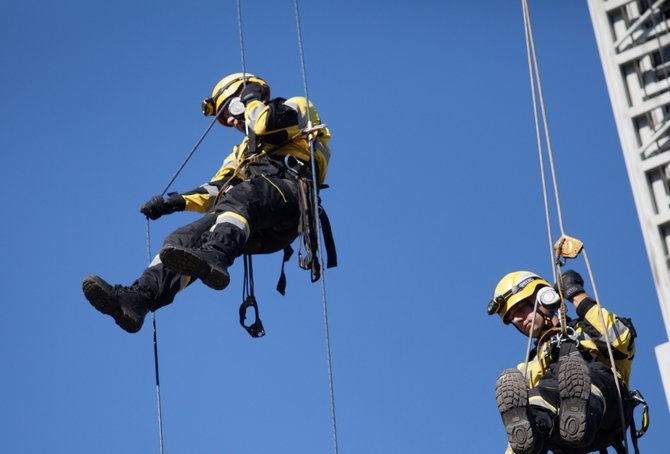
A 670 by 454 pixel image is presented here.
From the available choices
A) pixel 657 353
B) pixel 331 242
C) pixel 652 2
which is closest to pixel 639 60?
pixel 652 2

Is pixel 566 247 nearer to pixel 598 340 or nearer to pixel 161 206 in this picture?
pixel 598 340

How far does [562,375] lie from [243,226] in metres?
2.43

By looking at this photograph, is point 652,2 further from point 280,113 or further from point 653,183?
point 280,113

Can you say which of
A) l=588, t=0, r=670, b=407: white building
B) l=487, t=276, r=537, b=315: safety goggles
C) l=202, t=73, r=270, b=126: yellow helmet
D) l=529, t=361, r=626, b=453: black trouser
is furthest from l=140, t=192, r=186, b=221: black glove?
l=588, t=0, r=670, b=407: white building

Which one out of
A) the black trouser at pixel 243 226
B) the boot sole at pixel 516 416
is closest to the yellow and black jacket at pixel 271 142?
the black trouser at pixel 243 226

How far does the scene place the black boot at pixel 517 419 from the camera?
1034 cm

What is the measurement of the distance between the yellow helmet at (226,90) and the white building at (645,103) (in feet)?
11.5

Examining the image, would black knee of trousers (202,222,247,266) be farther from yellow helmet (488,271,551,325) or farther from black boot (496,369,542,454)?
black boot (496,369,542,454)

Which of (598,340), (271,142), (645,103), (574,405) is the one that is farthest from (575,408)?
(271,142)

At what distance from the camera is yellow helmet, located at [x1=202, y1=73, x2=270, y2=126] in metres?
12.9

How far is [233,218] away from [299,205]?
0.57 m

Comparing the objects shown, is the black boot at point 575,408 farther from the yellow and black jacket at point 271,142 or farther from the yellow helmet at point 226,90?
the yellow helmet at point 226,90

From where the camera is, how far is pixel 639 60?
9812 millimetres

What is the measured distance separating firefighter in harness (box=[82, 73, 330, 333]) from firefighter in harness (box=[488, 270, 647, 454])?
1.58 meters
